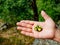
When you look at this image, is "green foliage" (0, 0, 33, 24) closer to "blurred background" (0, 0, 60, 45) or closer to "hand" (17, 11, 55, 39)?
"blurred background" (0, 0, 60, 45)

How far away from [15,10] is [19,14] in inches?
8.2

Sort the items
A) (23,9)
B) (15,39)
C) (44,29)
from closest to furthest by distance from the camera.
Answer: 1. (44,29)
2. (15,39)
3. (23,9)

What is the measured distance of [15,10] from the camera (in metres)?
6.65

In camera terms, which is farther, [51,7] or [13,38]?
[51,7]

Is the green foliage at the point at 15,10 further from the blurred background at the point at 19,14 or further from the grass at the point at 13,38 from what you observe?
the grass at the point at 13,38

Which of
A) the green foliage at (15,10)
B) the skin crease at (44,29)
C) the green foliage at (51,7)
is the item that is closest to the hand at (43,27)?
the skin crease at (44,29)

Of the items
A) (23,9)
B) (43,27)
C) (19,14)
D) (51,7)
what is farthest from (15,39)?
(43,27)

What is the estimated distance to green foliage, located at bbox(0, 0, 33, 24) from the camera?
647 centimetres

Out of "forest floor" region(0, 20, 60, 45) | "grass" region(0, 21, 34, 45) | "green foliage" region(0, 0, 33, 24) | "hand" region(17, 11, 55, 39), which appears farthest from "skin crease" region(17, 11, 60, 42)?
"green foliage" region(0, 0, 33, 24)

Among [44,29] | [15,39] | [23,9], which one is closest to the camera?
[44,29]

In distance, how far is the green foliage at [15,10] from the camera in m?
6.47

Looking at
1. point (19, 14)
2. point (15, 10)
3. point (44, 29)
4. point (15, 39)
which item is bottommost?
point (15, 39)

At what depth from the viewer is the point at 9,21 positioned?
6930 mm

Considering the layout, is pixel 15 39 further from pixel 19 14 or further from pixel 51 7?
pixel 51 7
